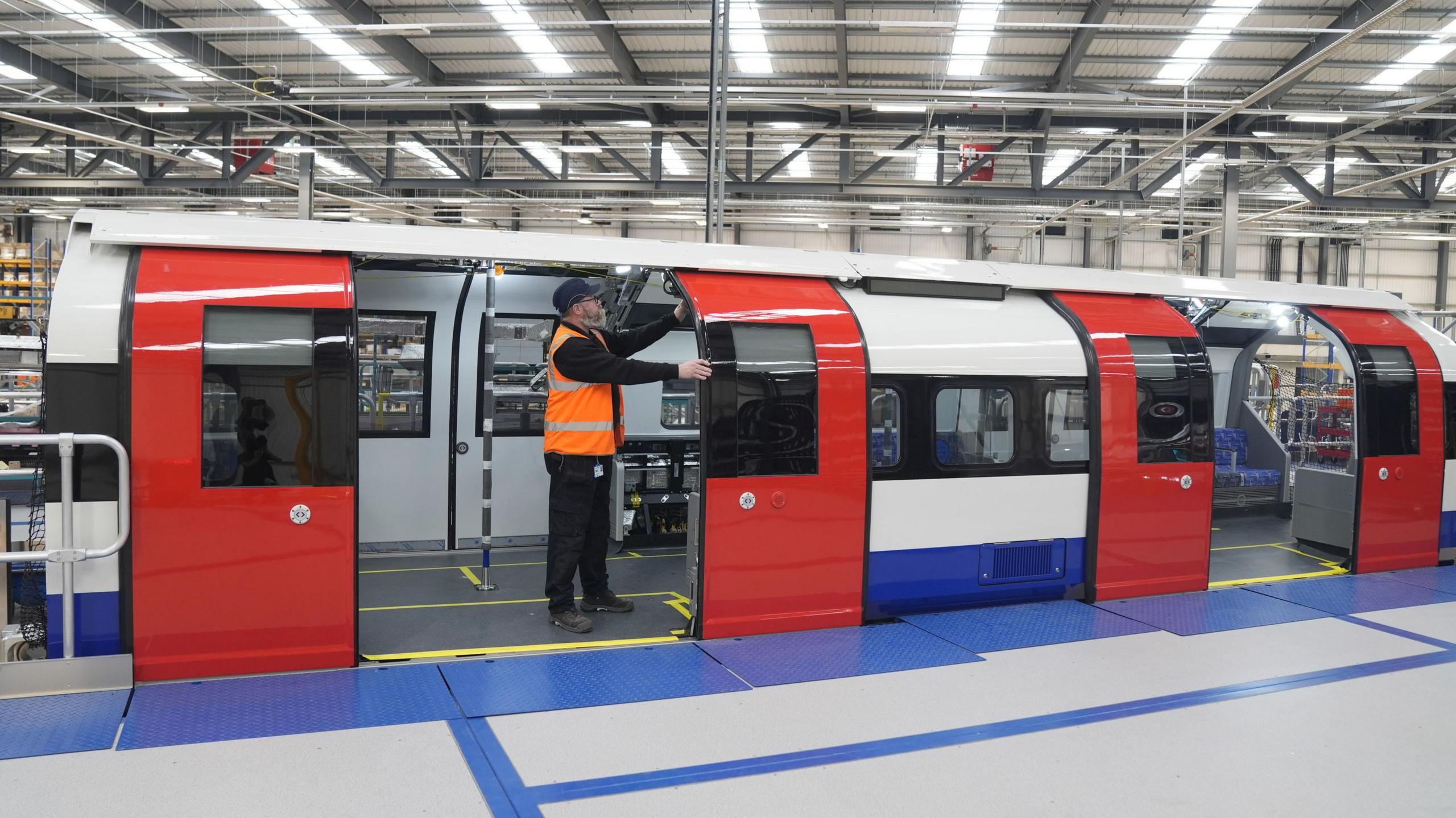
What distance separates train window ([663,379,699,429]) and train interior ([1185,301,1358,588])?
4.02 m

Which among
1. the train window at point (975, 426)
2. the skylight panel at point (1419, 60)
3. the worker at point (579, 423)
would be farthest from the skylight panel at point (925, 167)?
the worker at point (579, 423)

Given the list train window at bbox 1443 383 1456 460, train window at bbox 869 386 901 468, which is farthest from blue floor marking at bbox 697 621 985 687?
train window at bbox 1443 383 1456 460

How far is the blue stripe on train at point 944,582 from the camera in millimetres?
5055

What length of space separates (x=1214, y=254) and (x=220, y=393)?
87.9 feet

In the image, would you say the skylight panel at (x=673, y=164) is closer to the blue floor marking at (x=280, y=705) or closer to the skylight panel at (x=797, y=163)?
the skylight panel at (x=797, y=163)

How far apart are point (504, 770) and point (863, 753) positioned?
1333 millimetres

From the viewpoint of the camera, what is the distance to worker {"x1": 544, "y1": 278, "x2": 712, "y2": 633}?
4562 millimetres

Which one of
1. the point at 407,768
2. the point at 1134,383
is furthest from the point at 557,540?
the point at 1134,383

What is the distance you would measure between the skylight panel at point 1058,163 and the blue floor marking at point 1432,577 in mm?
8774

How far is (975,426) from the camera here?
524 cm

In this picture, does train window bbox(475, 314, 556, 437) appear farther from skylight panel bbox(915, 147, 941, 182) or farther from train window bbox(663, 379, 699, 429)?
skylight panel bbox(915, 147, 941, 182)

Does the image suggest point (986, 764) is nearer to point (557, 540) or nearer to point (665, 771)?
point (665, 771)

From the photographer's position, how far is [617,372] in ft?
14.9

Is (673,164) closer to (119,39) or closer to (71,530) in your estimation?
(119,39)
